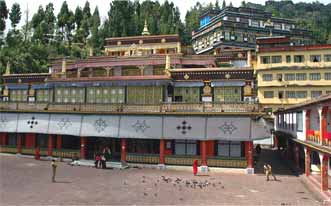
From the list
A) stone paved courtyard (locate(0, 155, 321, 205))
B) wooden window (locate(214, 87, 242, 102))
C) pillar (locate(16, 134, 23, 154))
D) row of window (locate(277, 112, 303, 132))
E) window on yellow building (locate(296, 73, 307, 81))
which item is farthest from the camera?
window on yellow building (locate(296, 73, 307, 81))

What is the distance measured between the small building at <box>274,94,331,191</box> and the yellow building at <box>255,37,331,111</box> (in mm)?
12005

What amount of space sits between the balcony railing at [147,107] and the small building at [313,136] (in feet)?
14.2

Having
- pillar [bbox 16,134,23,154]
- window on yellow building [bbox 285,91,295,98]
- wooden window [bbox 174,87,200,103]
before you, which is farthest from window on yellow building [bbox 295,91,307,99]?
pillar [bbox 16,134,23,154]

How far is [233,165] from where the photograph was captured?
26766 millimetres

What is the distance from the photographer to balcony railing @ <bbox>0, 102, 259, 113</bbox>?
2653 cm

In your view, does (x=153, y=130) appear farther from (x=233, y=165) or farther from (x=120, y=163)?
(x=233, y=165)

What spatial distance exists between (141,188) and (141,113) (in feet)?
29.3

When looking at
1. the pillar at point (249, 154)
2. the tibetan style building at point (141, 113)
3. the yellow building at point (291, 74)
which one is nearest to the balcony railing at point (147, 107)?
the tibetan style building at point (141, 113)

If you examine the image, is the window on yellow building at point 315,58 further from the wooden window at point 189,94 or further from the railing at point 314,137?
the railing at point 314,137

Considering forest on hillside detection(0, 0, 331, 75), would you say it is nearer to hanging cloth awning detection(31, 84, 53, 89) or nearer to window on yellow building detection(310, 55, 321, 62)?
hanging cloth awning detection(31, 84, 53, 89)

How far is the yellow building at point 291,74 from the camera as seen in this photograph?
48969 millimetres

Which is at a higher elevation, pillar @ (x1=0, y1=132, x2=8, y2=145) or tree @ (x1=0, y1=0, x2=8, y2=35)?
tree @ (x1=0, y1=0, x2=8, y2=35)

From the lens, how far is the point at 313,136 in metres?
23.5

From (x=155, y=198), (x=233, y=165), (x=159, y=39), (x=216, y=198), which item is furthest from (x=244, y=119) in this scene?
(x=159, y=39)
